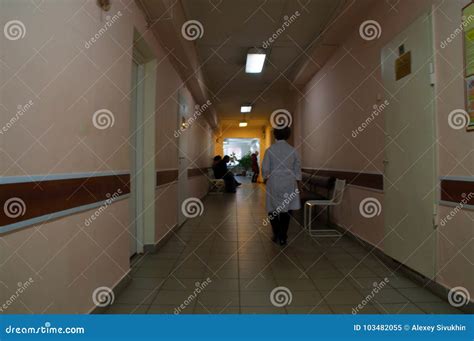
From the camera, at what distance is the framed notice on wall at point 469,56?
1.86 meters

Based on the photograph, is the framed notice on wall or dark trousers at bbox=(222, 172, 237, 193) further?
dark trousers at bbox=(222, 172, 237, 193)

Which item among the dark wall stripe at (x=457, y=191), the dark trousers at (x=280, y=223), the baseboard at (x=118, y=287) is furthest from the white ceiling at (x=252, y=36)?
the baseboard at (x=118, y=287)

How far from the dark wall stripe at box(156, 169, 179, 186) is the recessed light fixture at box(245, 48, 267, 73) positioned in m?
2.40

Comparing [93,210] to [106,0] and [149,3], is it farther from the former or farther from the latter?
[149,3]

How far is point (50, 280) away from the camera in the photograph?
1.42m

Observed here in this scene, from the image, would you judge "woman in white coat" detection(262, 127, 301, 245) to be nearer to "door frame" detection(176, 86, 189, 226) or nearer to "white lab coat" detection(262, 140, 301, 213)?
"white lab coat" detection(262, 140, 301, 213)

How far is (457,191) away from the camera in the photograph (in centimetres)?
201

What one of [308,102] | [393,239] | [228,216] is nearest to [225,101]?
[308,102]

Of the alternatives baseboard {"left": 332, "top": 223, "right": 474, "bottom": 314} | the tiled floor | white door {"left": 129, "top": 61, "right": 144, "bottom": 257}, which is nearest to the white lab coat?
the tiled floor

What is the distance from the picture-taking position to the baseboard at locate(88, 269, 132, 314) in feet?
6.02

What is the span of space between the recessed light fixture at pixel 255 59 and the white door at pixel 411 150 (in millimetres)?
2306

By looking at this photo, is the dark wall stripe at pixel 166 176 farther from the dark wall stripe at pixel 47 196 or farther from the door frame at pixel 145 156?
the dark wall stripe at pixel 47 196

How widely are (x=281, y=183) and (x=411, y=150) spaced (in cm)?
152

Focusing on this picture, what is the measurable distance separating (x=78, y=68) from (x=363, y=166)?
10.5 ft
